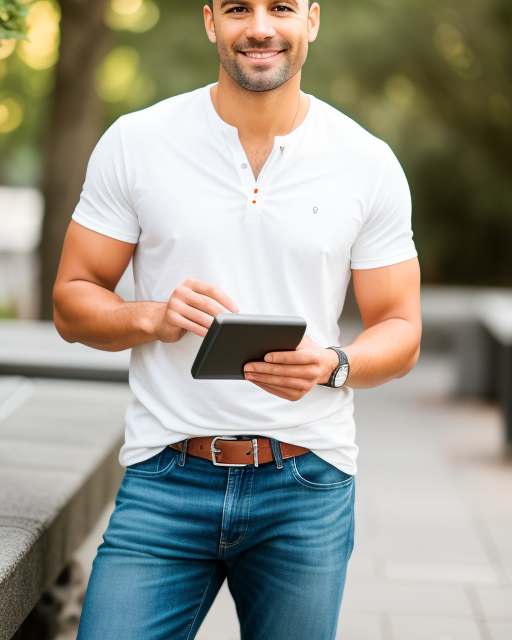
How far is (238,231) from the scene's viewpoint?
212cm

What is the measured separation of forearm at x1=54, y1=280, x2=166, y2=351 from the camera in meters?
2.12

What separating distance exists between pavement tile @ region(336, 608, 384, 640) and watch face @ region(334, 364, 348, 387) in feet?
7.48

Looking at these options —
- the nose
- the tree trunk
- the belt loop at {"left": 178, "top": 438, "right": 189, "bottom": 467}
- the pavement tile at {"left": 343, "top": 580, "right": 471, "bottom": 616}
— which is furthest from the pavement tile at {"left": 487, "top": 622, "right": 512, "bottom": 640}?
the tree trunk

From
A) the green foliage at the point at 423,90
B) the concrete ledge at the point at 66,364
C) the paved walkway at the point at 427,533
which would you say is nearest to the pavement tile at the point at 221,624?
the paved walkway at the point at 427,533

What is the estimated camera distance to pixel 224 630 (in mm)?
4121

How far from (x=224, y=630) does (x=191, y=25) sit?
8135 mm

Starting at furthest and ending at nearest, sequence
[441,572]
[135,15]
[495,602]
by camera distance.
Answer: [135,15]
[441,572]
[495,602]

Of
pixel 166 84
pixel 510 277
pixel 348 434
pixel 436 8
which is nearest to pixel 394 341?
pixel 348 434

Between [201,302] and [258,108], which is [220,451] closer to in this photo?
[201,302]

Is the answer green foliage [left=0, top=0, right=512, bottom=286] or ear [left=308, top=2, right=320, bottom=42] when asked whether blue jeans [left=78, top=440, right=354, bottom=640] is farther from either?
green foliage [left=0, top=0, right=512, bottom=286]

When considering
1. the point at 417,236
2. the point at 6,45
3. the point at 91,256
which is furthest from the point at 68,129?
the point at 417,236

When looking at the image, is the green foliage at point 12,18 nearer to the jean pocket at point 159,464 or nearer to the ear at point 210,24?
the ear at point 210,24

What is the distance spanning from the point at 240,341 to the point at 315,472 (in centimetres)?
48

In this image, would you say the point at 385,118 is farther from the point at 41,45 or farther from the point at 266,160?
the point at 266,160
